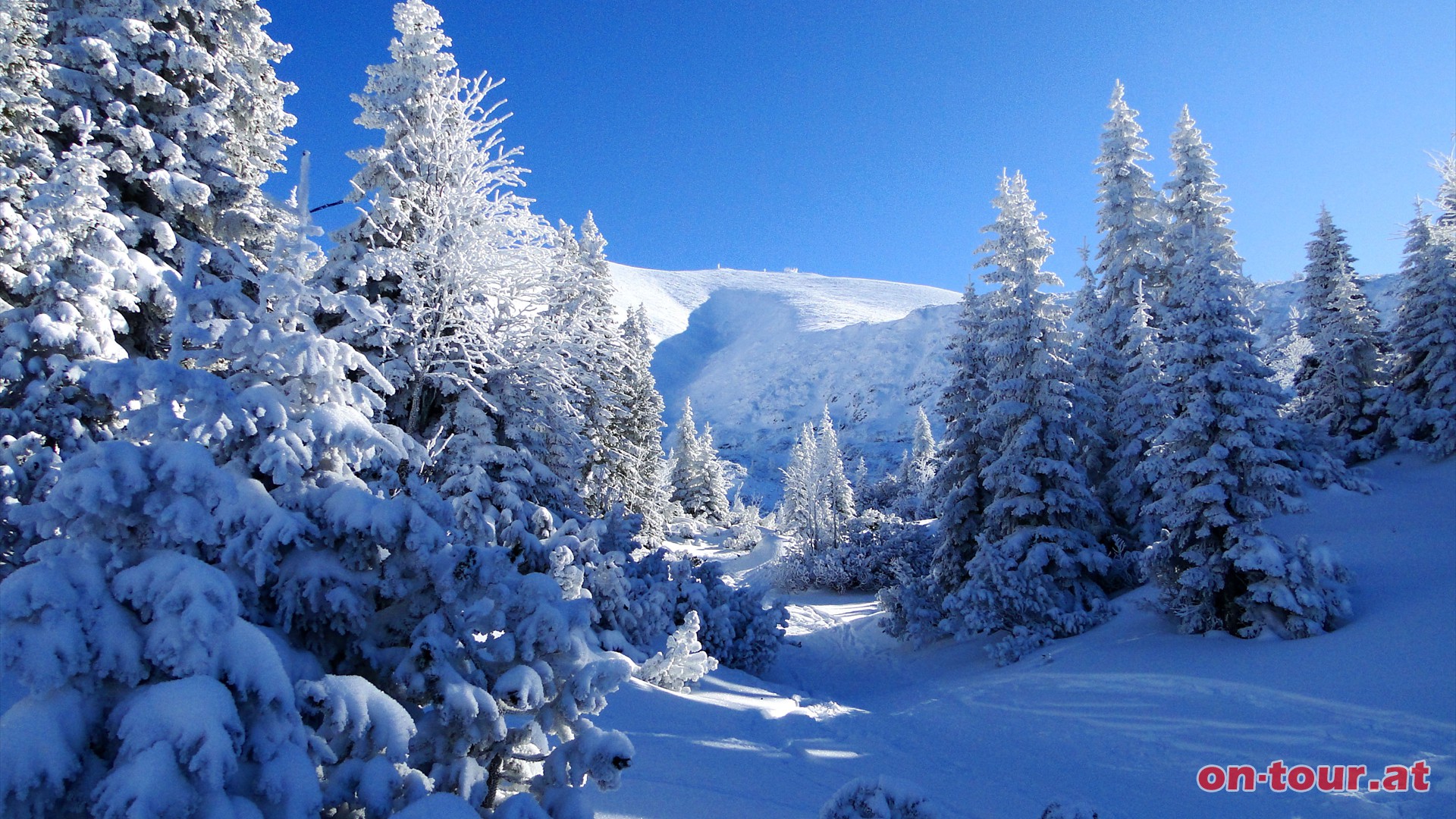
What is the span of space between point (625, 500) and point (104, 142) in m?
18.4

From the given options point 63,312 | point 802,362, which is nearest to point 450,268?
point 63,312

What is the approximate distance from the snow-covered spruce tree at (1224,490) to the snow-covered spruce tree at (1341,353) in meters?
11.5

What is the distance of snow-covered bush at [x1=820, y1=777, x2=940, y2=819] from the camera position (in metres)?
4.09

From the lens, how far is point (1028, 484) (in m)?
16.2

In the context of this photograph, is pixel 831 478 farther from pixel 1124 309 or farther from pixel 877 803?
pixel 877 803

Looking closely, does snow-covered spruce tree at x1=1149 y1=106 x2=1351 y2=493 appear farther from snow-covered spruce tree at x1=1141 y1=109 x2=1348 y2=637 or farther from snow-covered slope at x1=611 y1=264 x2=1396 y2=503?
snow-covered slope at x1=611 y1=264 x2=1396 y2=503

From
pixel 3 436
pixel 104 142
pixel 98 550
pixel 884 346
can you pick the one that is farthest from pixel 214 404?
pixel 884 346

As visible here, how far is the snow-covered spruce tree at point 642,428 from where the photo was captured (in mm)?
26422

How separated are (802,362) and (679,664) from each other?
408 ft

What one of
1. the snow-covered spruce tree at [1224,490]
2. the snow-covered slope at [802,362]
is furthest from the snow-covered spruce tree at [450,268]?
the snow-covered slope at [802,362]

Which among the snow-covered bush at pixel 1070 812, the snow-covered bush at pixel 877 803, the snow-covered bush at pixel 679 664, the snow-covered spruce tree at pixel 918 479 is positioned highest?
the snow-covered spruce tree at pixel 918 479

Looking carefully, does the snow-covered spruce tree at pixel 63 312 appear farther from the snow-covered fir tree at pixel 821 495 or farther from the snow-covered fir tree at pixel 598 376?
the snow-covered fir tree at pixel 821 495

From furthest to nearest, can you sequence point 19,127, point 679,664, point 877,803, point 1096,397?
1. point 1096,397
2. point 19,127
3. point 679,664
4. point 877,803

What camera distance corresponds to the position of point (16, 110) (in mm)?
9133
